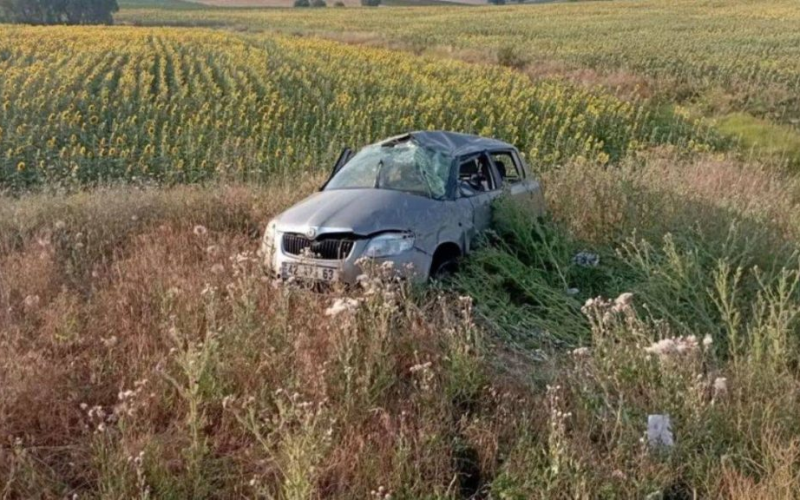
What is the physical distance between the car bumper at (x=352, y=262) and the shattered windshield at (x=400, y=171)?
3.04 feet

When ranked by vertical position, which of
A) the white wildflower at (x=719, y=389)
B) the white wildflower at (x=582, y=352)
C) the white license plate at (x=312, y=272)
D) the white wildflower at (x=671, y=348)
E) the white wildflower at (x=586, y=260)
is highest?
the white wildflower at (x=671, y=348)

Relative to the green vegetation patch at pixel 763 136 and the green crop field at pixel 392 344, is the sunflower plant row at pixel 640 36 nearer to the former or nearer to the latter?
the green vegetation patch at pixel 763 136

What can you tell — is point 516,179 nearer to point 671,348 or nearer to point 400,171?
point 400,171

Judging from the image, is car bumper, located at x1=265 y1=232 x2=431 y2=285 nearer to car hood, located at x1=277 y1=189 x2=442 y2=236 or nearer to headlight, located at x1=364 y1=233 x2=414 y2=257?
headlight, located at x1=364 y1=233 x2=414 y2=257

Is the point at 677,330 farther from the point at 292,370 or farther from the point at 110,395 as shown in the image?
the point at 110,395

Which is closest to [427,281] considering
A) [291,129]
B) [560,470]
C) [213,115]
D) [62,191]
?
[560,470]

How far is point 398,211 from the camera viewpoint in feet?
21.3

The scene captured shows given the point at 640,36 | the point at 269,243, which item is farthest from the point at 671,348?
the point at 640,36

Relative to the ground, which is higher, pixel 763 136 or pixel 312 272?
pixel 312 272

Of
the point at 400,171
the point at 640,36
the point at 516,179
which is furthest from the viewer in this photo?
the point at 640,36

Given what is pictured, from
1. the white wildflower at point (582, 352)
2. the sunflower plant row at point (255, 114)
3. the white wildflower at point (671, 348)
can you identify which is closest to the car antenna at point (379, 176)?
the white wildflower at point (582, 352)

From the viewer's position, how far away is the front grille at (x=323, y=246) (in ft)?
20.3

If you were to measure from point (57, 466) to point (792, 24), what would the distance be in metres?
48.5

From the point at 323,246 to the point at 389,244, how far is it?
56 cm
